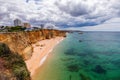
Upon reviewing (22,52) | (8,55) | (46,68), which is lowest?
(46,68)

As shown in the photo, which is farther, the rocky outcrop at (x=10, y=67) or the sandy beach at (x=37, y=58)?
the sandy beach at (x=37, y=58)

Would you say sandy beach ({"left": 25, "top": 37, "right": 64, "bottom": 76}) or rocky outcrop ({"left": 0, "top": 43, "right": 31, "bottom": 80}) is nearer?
rocky outcrop ({"left": 0, "top": 43, "right": 31, "bottom": 80})

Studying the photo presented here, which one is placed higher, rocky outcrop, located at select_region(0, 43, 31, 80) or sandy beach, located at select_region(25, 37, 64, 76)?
rocky outcrop, located at select_region(0, 43, 31, 80)

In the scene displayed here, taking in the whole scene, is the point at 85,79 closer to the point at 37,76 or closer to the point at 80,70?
the point at 80,70

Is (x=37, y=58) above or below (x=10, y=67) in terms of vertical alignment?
below

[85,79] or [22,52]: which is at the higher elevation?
[22,52]

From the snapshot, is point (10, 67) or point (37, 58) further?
point (37, 58)

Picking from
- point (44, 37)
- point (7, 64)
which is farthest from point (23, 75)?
point (44, 37)

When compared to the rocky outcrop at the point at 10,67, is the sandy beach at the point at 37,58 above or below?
below

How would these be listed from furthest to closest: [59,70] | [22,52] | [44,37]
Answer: [44,37] < [22,52] < [59,70]

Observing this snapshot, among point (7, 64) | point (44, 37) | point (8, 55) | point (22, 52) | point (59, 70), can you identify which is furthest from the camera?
point (44, 37)

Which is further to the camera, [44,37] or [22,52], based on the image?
[44,37]
